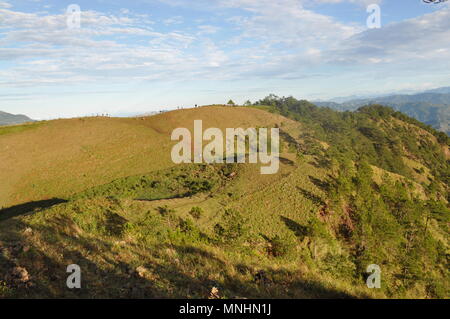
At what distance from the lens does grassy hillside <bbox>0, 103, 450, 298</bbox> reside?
30.3 feet

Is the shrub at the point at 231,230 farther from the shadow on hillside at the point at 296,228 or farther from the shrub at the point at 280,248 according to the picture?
the shadow on hillside at the point at 296,228

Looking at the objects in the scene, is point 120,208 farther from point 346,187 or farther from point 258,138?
point 258,138

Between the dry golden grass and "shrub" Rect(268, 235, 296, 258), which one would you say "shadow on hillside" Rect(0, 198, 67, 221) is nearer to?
the dry golden grass

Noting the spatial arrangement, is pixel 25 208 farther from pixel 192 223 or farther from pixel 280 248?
pixel 280 248

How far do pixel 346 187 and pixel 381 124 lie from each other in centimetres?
11535

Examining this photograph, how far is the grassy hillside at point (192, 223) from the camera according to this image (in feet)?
30.3

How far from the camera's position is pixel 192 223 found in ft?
64.0

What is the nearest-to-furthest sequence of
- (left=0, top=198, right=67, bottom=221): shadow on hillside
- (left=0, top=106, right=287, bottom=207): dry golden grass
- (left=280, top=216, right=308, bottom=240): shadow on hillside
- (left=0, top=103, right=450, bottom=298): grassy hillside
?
(left=0, top=103, right=450, bottom=298): grassy hillside, (left=280, top=216, right=308, bottom=240): shadow on hillside, (left=0, top=198, right=67, bottom=221): shadow on hillside, (left=0, top=106, right=287, bottom=207): dry golden grass

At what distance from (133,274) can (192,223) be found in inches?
417

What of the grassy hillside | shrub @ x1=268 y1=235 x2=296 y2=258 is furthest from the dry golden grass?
shrub @ x1=268 y1=235 x2=296 y2=258

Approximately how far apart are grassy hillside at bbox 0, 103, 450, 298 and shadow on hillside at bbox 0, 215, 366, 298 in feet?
0.18

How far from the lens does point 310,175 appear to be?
30219mm

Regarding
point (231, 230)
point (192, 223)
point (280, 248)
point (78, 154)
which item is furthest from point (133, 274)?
point (78, 154)
